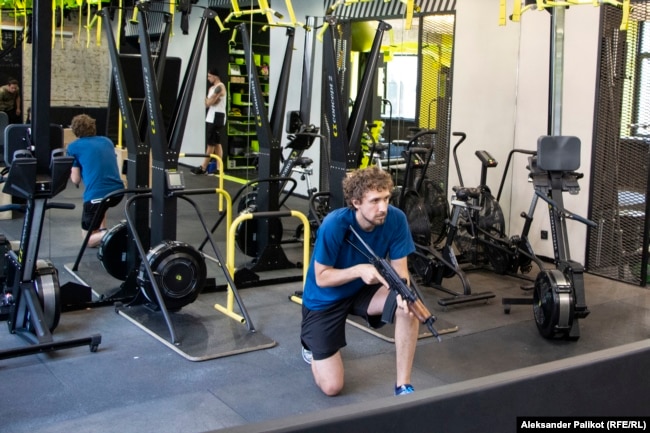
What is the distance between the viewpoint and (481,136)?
8.00 metres

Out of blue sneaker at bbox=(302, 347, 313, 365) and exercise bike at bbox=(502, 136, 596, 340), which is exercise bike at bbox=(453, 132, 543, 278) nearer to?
exercise bike at bbox=(502, 136, 596, 340)

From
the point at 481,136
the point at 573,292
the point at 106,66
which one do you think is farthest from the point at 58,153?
the point at 481,136

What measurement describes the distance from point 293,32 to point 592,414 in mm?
5258

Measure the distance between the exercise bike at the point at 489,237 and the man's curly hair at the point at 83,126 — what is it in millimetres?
3241

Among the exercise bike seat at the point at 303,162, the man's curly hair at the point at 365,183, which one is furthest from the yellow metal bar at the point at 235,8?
the man's curly hair at the point at 365,183

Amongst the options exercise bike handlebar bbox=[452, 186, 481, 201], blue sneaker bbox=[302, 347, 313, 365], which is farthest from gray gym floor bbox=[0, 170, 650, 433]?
exercise bike handlebar bbox=[452, 186, 481, 201]

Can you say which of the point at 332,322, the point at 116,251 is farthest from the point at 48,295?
the point at 332,322

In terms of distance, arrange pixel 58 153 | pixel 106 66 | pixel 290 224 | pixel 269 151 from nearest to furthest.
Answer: pixel 58 153 < pixel 106 66 < pixel 269 151 < pixel 290 224

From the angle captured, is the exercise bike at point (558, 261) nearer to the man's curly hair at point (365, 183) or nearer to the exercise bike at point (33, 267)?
the man's curly hair at point (365, 183)

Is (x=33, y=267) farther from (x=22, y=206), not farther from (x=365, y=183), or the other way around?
(x=365, y=183)

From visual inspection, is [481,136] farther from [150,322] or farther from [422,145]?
[150,322]

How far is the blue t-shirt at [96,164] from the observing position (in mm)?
5859

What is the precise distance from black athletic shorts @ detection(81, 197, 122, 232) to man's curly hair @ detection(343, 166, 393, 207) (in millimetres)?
2600

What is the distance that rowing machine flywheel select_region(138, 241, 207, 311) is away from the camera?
5387 millimetres
